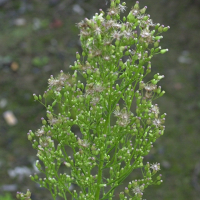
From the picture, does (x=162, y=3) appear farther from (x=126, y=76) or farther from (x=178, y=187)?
(x=126, y=76)

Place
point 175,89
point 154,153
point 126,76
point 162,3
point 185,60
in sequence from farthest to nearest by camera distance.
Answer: point 162,3
point 185,60
point 175,89
point 154,153
point 126,76

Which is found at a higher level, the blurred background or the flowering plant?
the blurred background

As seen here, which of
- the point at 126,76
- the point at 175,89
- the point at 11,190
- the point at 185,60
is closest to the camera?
the point at 126,76

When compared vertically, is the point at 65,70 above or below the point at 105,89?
above

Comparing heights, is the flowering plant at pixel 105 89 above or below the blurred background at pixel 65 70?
below

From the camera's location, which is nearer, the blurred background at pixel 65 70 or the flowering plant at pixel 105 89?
the flowering plant at pixel 105 89

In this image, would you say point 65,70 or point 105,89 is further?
point 65,70

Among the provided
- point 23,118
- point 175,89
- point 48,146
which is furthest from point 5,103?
point 48,146

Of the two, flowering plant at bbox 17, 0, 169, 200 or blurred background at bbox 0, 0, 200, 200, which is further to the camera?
blurred background at bbox 0, 0, 200, 200
